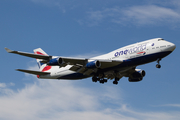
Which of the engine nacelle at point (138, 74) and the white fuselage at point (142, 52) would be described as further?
the engine nacelle at point (138, 74)

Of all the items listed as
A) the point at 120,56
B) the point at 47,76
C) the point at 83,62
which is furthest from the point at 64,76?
the point at 120,56

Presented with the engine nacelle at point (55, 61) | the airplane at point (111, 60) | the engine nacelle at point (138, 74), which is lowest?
the engine nacelle at point (55, 61)

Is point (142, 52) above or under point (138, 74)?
under

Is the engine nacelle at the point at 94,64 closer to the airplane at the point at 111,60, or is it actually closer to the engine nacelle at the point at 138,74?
the airplane at the point at 111,60

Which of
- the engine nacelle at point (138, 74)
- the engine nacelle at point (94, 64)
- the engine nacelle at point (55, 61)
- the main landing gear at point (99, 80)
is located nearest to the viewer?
the engine nacelle at point (55, 61)

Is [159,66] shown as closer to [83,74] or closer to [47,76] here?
[83,74]

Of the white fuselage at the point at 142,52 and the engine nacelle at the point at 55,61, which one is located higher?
the white fuselage at the point at 142,52

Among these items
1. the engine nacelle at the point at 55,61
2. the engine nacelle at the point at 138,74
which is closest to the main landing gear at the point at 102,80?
the engine nacelle at the point at 138,74

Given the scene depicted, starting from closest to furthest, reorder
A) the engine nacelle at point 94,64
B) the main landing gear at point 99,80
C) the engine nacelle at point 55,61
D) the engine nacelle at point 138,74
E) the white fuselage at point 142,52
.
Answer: the engine nacelle at point 55,61, the white fuselage at point 142,52, the engine nacelle at point 94,64, the main landing gear at point 99,80, the engine nacelle at point 138,74

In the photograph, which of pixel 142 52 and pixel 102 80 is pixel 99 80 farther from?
pixel 142 52

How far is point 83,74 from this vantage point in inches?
1932

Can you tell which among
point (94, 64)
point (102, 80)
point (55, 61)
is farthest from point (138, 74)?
point (55, 61)

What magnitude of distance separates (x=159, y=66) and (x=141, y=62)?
8.96 feet

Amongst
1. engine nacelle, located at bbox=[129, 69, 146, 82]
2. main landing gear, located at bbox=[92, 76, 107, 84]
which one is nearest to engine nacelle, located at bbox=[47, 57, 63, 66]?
main landing gear, located at bbox=[92, 76, 107, 84]
